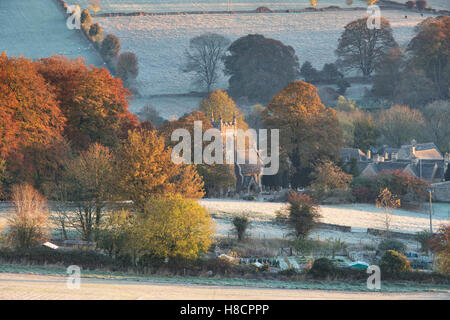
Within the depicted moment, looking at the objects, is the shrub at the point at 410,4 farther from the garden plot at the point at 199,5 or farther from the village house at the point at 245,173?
the village house at the point at 245,173

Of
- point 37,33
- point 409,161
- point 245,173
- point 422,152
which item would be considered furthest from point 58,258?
point 37,33

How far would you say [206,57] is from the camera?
121 meters

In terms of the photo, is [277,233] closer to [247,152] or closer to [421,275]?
[421,275]

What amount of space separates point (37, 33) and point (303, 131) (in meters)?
73.1

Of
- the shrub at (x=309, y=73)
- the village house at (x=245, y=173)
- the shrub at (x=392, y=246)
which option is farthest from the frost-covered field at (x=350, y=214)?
the shrub at (x=309, y=73)

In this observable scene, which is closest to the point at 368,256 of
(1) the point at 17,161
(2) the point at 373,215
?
(2) the point at 373,215

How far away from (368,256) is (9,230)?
17.6 meters

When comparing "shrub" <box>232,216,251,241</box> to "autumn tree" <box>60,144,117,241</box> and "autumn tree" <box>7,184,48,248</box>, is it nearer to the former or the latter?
"autumn tree" <box>60,144,117,241</box>

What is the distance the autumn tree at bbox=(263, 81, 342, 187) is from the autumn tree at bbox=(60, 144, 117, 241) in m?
22.0

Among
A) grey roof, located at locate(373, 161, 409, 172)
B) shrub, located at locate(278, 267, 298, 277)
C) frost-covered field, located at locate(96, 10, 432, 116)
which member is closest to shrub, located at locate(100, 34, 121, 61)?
frost-covered field, located at locate(96, 10, 432, 116)

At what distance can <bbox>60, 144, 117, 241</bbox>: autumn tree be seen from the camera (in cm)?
3934

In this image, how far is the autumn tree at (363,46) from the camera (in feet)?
382

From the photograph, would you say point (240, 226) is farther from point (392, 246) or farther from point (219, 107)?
point (219, 107)
